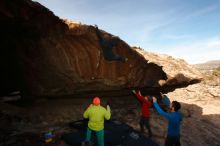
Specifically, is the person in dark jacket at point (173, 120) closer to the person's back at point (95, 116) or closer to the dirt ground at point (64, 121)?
the person's back at point (95, 116)

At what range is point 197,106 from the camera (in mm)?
17922

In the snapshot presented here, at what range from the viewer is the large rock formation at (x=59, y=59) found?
A: 7.79m

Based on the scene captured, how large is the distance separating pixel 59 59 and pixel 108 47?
6.64 feet

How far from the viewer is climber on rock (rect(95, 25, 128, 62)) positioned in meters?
9.04

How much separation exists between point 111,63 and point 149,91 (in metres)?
4.12

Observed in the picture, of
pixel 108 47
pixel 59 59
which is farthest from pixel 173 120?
pixel 59 59

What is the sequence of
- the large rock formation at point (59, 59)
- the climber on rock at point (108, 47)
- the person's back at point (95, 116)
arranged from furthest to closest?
the climber on rock at point (108, 47), the large rock formation at point (59, 59), the person's back at point (95, 116)

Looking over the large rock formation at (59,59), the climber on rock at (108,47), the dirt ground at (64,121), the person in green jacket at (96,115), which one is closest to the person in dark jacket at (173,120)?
the person in green jacket at (96,115)

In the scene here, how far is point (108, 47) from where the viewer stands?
9.37m

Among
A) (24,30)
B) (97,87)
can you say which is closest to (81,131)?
(97,87)

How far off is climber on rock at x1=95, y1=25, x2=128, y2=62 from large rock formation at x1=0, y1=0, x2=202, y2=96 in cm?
17

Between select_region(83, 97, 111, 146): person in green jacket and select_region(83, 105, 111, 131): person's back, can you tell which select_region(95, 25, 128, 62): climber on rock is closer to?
select_region(83, 97, 111, 146): person in green jacket

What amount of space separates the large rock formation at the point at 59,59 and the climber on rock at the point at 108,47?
6.6 inches

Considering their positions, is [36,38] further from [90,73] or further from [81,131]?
[81,131]
